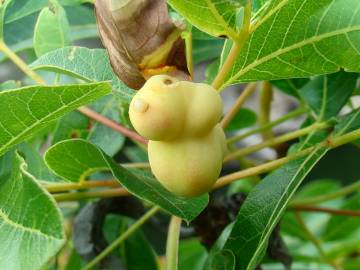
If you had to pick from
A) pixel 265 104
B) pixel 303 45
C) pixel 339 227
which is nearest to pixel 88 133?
pixel 265 104

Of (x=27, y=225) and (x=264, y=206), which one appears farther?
(x=264, y=206)

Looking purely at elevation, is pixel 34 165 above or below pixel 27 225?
below

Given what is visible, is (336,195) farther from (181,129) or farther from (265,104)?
(181,129)

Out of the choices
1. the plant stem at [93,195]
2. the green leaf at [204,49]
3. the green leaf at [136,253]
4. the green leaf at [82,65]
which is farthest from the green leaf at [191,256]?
the green leaf at [82,65]

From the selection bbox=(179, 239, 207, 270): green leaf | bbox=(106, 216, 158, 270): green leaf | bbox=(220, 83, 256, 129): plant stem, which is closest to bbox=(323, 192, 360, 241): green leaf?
bbox=(179, 239, 207, 270): green leaf

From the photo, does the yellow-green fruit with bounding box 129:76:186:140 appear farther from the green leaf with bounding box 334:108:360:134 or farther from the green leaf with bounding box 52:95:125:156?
the green leaf with bounding box 52:95:125:156

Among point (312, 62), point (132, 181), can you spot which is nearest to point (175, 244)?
point (132, 181)
